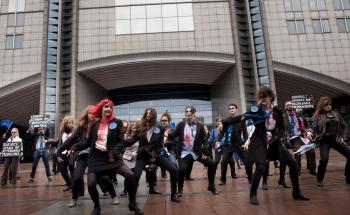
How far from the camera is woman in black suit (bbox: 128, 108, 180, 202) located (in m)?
5.92

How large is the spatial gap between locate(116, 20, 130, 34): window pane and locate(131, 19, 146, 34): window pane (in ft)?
1.96

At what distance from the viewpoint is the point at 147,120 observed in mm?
6125

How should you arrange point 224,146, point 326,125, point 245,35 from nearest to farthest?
point 326,125 → point 224,146 → point 245,35

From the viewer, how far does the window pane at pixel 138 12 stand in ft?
124

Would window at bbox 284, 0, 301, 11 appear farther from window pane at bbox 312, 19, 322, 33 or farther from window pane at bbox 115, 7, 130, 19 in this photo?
window pane at bbox 115, 7, 130, 19

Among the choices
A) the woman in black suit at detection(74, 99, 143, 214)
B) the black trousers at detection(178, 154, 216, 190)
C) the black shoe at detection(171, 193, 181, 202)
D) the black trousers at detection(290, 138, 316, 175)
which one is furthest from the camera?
the black trousers at detection(290, 138, 316, 175)

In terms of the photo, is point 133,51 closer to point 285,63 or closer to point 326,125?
point 285,63

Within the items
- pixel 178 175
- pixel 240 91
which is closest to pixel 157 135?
pixel 178 175

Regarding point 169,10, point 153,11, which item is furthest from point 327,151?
point 153,11

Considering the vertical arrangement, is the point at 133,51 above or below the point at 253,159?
above

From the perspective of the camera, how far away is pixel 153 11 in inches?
1491

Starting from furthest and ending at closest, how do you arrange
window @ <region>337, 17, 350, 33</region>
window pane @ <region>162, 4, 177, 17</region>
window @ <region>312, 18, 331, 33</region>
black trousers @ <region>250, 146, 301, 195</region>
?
window @ <region>337, 17, 350, 33</region> → window @ <region>312, 18, 331, 33</region> → window pane @ <region>162, 4, 177, 17</region> → black trousers @ <region>250, 146, 301, 195</region>

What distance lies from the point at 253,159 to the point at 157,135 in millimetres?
1822

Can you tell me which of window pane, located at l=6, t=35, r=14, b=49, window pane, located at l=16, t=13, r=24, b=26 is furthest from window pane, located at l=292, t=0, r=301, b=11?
window pane, located at l=6, t=35, r=14, b=49
